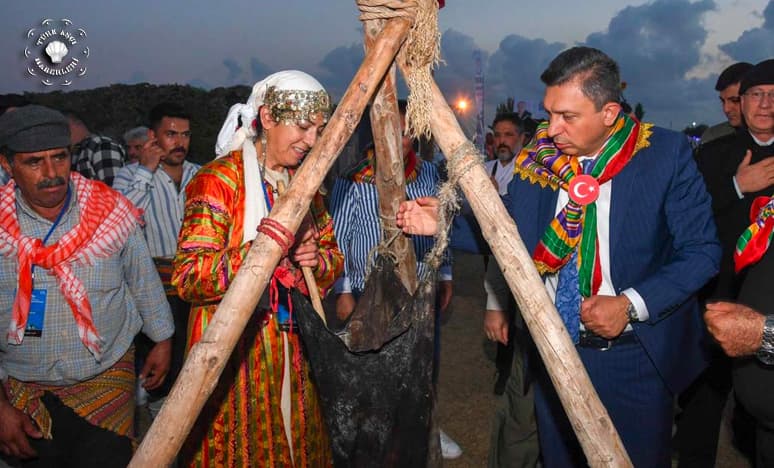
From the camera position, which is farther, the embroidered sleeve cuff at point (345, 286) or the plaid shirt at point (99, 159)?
the plaid shirt at point (99, 159)

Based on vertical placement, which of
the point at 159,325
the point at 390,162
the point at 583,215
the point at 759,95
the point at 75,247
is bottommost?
the point at 159,325

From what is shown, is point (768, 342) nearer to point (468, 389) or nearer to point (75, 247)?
point (75, 247)

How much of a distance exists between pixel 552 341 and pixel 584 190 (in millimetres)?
878

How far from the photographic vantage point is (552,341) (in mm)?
1677

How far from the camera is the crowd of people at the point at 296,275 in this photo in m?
2.28

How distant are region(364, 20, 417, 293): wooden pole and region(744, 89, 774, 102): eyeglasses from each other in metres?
2.38

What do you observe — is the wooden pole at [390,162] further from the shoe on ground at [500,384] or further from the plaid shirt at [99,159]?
the plaid shirt at [99,159]

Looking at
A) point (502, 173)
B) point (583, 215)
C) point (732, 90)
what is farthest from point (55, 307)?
point (502, 173)

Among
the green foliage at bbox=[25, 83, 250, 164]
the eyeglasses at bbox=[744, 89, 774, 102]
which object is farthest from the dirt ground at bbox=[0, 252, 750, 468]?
the green foliage at bbox=[25, 83, 250, 164]

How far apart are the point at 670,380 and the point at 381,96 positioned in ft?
5.39

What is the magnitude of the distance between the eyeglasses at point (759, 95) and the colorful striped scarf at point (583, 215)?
129 centimetres

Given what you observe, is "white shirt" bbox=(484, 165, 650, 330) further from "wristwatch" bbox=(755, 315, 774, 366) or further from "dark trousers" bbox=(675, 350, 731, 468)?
"dark trousers" bbox=(675, 350, 731, 468)

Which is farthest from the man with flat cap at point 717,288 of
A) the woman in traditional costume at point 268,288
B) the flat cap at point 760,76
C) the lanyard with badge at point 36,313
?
the lanyard with badge at point 36,313

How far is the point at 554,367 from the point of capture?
1683 mm
